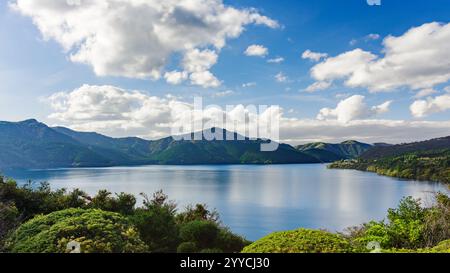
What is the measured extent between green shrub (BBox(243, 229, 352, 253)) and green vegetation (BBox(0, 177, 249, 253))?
4491mm

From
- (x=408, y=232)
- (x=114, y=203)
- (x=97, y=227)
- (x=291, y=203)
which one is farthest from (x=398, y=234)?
(x=291, y=203)

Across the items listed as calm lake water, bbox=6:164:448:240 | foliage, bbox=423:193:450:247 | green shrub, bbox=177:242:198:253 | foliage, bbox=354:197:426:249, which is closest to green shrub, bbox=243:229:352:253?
foliage, bbox=354:197:426:249

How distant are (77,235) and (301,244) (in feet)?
20.8

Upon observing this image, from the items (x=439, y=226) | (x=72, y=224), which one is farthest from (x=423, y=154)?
(x=72, y=224)

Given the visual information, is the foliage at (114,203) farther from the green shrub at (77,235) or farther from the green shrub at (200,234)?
the green shrub at (77,235)

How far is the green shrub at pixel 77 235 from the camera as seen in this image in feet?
30.6

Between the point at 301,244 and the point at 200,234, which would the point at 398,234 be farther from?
the point at 301,244

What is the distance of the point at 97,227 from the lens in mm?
10406

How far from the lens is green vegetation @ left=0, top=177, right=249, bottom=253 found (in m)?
9.95

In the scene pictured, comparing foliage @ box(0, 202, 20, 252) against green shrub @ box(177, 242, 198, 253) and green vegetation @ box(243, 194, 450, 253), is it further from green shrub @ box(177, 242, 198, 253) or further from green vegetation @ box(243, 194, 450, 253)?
green vegetation @ box(243, 194, 450, 253)
